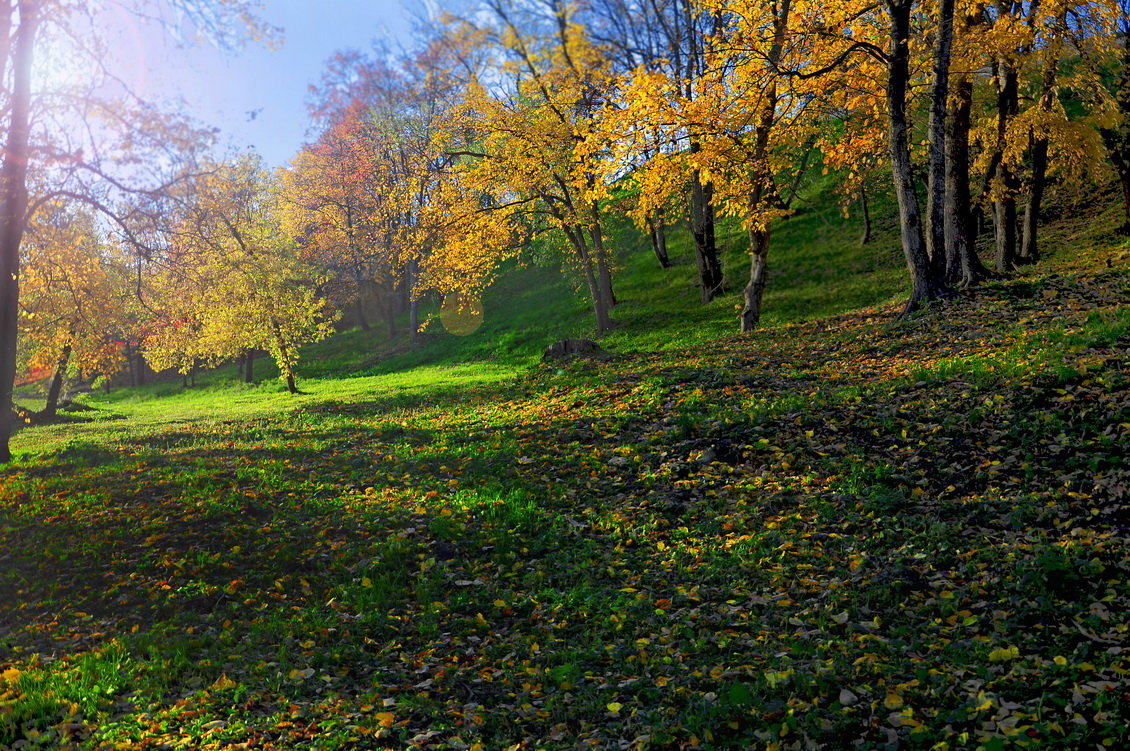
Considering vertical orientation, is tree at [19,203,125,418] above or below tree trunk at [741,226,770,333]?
above

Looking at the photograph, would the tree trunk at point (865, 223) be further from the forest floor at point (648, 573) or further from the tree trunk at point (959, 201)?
the forest floor at point (648, 573)

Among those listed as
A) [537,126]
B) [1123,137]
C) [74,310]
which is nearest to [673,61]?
[537,126]

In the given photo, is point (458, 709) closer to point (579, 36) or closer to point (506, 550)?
point (506, 550)

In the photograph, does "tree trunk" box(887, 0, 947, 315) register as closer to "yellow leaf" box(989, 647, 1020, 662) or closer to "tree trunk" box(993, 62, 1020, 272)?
"tree trunk" box(993, 62, 1020, 272)

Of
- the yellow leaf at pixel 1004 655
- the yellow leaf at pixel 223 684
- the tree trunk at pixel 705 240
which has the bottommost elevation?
the yellow leaf at pixel 1004 655

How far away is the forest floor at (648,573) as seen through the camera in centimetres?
555

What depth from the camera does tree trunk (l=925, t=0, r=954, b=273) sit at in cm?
1467

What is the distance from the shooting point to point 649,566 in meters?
8.30

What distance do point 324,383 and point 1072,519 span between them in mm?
33795

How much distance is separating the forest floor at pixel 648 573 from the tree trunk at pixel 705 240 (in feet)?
47.2

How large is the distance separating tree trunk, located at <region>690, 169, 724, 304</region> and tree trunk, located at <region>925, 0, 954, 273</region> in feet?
38.7

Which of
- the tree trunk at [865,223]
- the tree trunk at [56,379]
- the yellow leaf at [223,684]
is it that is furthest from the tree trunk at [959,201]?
the tree trunk at [56,379]

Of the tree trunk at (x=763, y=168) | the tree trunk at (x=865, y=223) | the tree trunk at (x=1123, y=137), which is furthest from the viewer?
the tree trunk at (x=865, y=223)

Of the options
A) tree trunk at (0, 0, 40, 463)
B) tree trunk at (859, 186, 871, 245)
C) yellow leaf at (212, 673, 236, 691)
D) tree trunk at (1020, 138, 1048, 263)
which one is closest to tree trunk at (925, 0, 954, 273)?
tree trunk at (1020, 138, 1048, 263)
